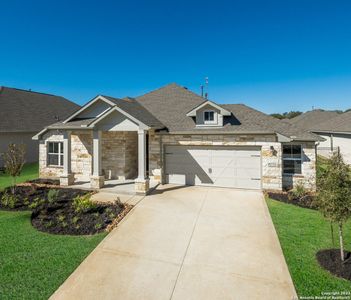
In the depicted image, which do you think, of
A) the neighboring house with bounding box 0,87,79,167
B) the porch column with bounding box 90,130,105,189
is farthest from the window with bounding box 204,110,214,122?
the neighboring house with bounding box 0,87,79,167

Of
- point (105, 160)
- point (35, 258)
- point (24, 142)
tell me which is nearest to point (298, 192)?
point (35, 258)

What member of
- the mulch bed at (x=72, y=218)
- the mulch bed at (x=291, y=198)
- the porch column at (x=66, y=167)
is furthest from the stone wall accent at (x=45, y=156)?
the mulch bed at (x=291, y=198)

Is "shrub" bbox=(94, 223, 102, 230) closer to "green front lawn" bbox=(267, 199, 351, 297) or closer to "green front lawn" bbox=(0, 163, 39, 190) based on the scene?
"green front lawn" bbox=(267, 199, 351, 297)

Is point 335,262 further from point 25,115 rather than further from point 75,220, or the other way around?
point 25,115

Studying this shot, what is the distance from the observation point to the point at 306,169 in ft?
38.1

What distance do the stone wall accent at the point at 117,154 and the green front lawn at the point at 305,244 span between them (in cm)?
877

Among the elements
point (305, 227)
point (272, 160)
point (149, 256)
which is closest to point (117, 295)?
point (149, 256)

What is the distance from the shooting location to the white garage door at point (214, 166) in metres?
12.0

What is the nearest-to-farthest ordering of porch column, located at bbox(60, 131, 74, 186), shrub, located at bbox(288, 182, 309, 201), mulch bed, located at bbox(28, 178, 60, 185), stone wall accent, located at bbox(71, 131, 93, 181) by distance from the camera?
shrub, located at bbox(288, 182, 309, 201) → porch column, located at bbox(60, 131, 74, 186) → mulch bed, located at bbox(28, 178, 60, 185) → stone wall accent, located at bbox(71, 131, 93, 181)

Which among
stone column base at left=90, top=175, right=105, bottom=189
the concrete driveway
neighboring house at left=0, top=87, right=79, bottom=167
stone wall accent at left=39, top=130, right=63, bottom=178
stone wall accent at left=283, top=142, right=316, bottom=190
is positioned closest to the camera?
the concrete driveway

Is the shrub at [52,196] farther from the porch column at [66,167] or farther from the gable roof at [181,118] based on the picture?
the gable roof at [181,118]

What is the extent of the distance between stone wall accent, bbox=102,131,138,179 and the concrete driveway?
5650mm

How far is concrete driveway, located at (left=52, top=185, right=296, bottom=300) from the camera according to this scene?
4.47 m

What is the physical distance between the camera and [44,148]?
593 inches
